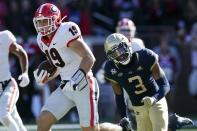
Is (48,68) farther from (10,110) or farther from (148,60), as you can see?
(148,60)

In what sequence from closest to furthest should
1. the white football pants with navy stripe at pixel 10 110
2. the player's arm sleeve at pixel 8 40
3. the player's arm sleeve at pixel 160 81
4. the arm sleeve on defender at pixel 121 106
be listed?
the player's arm sleeve at pixel 160 81
the arm sleeve on defender at pixel 121 106
the white football pants with navy stripe at pixel 10 110
the player's arm sleeve at pixel 8 40

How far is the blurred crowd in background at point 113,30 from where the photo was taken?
10.6m

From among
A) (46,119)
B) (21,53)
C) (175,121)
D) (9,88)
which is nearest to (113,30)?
(21,53)

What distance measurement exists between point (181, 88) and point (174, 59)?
96 centimetres

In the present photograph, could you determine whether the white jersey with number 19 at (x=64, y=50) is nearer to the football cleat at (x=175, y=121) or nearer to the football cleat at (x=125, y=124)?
the football cleat at (x=125, y=124)

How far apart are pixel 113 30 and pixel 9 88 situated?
5.34 meters

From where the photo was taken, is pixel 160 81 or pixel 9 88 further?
pixel 9 88

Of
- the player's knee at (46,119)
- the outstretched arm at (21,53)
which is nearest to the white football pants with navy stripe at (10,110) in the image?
the outstretched arm at (21,53)

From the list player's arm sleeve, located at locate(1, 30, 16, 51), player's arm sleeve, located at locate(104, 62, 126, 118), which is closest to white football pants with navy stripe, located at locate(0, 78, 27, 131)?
player's arm sleeve, located at locate(1, 30, 16, 51)

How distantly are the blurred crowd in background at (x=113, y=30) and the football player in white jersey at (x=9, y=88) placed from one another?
11.8 ft

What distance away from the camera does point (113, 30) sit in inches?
462

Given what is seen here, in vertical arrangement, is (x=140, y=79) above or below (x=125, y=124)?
above

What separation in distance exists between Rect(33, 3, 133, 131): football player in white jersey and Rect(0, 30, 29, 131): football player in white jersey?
575 mm

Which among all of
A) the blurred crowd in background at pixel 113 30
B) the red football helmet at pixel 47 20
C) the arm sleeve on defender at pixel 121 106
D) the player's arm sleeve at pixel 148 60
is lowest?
the blurred crowd in background at pixel 113 30
